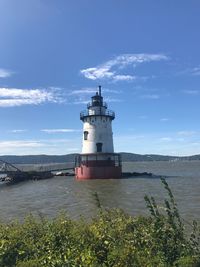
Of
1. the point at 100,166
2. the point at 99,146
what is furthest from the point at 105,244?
the point at 99,146

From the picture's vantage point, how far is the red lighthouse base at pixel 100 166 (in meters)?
55.2

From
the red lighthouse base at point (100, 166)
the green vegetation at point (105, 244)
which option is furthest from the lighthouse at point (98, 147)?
the green vegetation at point (105, 244)

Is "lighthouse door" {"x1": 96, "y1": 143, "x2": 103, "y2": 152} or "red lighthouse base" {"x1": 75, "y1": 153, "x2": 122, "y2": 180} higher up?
"lighthouse door" {"x1": 96, "y1": 143, "x2": 103, "y2": 152}

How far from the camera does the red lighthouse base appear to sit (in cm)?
5516

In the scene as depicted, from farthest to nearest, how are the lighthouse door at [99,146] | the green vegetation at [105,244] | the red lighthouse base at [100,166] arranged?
the lighthouse door at [99,146] → the red lighthouse base at [100,166] → the green vegetation at [105,244]

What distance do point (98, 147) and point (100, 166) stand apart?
2.99 metres

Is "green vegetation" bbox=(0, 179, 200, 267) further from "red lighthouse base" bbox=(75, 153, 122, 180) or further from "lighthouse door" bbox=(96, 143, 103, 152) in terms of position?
"lighthouse door" bbox=(96, 143, 103, 152)

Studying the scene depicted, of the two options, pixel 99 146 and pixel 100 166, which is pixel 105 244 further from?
pixel 99 146

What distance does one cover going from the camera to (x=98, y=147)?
2238 inches

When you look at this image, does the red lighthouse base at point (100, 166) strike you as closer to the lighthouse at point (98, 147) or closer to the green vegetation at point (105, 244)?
the lighthouse at point (98, 147)

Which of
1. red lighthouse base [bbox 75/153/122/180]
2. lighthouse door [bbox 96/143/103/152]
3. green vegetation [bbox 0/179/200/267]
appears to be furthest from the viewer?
lighthouse door [bbox 96/143/103/152]

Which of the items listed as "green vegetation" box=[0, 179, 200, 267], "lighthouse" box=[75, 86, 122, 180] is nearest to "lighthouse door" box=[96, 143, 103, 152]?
"lighthouse" box=[75, 86, 122, 180]

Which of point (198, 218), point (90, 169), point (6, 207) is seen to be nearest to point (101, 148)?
point (90, 169)

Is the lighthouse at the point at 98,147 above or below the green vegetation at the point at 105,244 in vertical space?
above
